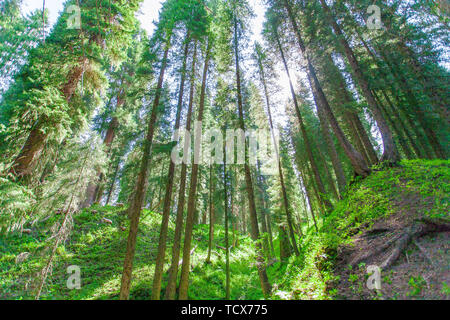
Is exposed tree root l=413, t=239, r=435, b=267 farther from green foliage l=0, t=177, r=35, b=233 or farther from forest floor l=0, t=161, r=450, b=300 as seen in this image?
green foliage l=0, t=177, r=35, b=233

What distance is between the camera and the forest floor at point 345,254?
136 inches

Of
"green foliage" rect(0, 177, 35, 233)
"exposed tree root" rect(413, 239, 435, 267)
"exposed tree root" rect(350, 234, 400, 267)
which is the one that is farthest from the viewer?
"green foliage" rect(0, 177, 35, 233)

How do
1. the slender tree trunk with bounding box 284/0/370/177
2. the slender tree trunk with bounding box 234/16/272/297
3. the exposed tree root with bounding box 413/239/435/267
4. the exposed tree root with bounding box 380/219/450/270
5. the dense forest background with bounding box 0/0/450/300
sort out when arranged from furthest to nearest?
the slender tree trunk with bounding box 284/0/370/177 → the slender tree trunk with bounding box 234/16/272/297 → the dense forest background with bounding box 0/0/450/300 → the exposed tree root with bounding box 380/219/450/270 → the exposed tree root with bounding box 413/239/435/267

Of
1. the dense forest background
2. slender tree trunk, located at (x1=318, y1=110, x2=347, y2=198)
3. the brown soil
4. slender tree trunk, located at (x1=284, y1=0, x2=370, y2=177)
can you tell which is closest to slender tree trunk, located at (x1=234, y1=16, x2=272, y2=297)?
the dense forest background

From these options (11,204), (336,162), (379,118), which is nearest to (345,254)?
(336,162)

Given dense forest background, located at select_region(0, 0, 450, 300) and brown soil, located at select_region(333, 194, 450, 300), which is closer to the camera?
brown soil, located at select_region(333, 194, 450, 300)

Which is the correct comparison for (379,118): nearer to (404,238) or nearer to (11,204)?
(404,238)

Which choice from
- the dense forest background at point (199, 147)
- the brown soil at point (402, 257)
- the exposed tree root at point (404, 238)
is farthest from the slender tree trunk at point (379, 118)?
the exposed tree root at point (404, 238)

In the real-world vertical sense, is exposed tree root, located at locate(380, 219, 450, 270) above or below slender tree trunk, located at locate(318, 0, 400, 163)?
below

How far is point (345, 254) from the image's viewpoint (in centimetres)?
490

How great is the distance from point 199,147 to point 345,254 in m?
7.34

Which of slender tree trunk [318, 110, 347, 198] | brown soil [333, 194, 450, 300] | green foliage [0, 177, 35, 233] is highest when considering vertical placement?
slender tree trunk [318, 110, 347, 198]

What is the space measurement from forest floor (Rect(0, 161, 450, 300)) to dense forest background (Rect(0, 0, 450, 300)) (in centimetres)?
4

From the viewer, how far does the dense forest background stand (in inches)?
194
